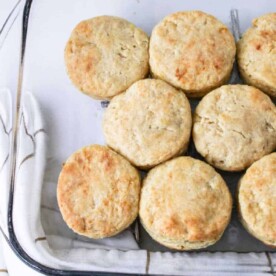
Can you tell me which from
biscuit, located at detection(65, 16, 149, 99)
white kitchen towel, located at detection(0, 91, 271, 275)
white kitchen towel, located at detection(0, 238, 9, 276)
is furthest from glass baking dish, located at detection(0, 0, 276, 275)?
white kitchen towel, located at detection(0, 238, 9, 276)

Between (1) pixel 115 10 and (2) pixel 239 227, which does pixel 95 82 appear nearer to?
(1) pixel 115 10

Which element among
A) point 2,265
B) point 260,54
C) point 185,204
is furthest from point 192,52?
point 2,265

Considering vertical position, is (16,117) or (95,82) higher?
(95,82)

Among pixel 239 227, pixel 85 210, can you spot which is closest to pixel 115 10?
pixel 85 210

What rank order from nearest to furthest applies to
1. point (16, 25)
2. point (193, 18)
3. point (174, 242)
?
point (174, 242) → point (193, 18) → point (16, 25)

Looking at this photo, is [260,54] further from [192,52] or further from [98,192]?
[98,192]

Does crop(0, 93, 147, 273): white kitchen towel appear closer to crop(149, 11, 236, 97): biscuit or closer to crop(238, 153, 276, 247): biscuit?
crop(238, 153, 276, 247): biscuit

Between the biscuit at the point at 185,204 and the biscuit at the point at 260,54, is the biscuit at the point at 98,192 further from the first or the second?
the biscuit at the point at 260,54
